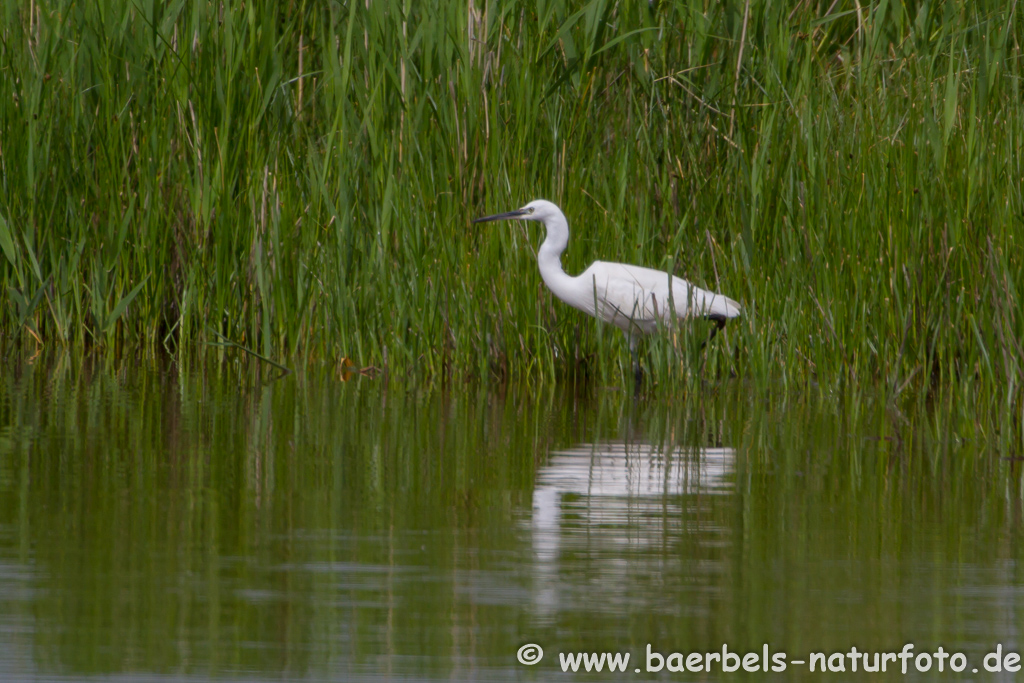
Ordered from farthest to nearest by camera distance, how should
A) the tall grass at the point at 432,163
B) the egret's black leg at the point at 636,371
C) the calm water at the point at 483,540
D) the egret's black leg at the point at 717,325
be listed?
the tall grass at the point at 432,163, the egret's black leg at the point at 717,325, the egret's black leg at the point at 636,371, the calm water at the point at 483,540

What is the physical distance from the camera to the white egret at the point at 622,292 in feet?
20.3

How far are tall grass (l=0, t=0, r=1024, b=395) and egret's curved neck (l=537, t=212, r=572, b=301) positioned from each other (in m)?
0.11

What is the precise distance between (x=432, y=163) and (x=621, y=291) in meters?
1.04

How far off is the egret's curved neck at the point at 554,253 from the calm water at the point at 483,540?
3.66ft

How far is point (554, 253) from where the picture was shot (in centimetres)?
654

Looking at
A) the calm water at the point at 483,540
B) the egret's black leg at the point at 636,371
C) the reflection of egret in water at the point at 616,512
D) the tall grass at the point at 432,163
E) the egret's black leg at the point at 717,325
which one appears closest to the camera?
the calm water at the point at 483,540

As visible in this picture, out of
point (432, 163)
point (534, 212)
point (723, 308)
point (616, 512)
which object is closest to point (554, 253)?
point (534, 212)

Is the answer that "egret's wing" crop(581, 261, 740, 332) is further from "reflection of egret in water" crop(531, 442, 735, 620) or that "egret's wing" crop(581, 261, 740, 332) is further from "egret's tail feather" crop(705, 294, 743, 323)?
"reflection of egret in water" crop(531, 442, 735, 620)

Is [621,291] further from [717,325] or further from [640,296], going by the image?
[717,325]

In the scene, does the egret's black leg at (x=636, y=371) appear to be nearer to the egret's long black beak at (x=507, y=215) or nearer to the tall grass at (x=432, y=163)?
the tall grass at (x=432, y=163)

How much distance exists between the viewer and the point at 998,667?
93.1 inches

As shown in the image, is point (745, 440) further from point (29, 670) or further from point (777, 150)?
point (29, 670)

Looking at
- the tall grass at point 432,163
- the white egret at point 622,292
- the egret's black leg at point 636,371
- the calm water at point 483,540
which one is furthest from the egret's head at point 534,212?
the calm water at point 483,540

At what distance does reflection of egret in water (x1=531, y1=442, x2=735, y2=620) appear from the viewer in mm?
2865
